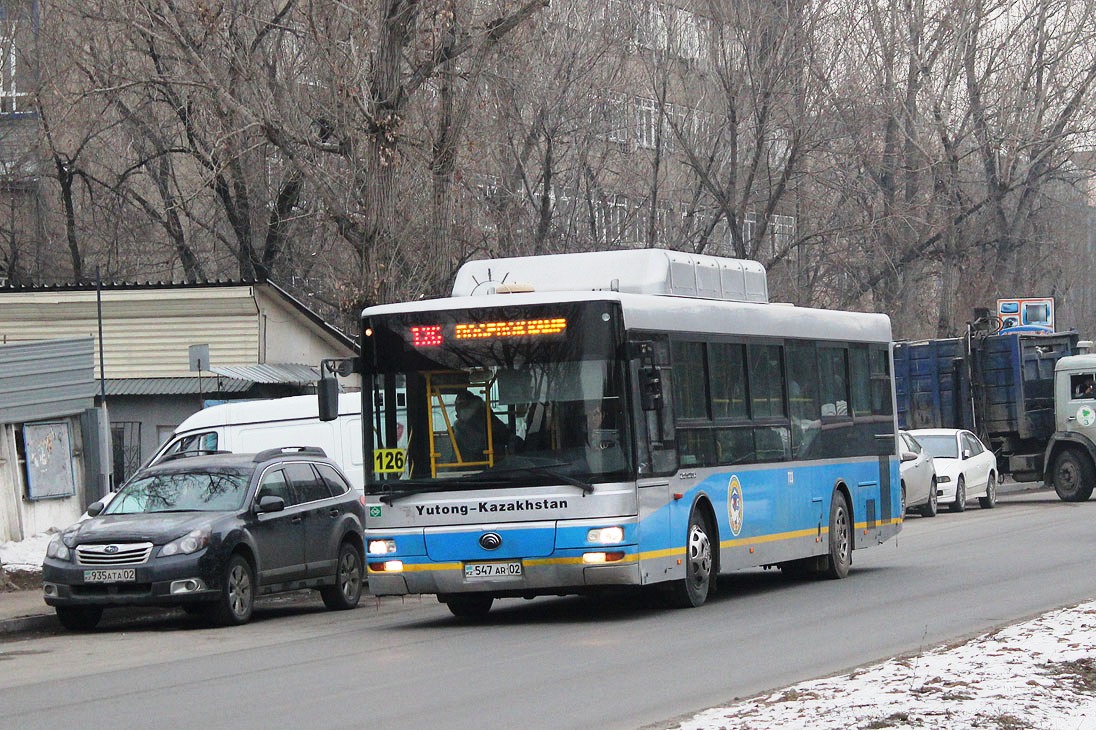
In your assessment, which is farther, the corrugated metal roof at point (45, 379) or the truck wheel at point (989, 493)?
the truck wheel at point (989, 493)

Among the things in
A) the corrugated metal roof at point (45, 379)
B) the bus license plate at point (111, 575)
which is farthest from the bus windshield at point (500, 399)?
the corrugated metal roof at point (45, 379)

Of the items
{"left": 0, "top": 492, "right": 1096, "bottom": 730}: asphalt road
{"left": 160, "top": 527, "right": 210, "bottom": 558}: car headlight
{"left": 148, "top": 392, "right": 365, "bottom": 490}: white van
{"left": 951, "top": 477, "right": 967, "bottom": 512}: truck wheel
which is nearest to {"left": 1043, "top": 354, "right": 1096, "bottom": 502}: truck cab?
{"left": 951, "top": 477, "right": 967, "bottom": 512}: truck wheel

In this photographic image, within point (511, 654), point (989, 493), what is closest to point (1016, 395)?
point (989, 493)

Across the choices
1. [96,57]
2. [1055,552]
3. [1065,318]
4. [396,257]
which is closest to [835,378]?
[1055,552]

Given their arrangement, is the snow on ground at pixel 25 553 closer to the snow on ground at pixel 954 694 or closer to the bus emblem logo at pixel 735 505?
the bus emblem logo at pixel 735 505

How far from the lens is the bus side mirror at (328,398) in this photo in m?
16.0

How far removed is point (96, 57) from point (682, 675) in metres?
19.5

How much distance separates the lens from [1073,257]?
55.8 m

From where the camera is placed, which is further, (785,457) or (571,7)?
(571,7)

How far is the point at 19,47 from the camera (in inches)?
1192

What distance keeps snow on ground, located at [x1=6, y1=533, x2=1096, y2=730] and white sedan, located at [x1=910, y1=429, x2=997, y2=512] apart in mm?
21554

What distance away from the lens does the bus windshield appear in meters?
14.1

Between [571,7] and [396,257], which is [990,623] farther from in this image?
[571,7]

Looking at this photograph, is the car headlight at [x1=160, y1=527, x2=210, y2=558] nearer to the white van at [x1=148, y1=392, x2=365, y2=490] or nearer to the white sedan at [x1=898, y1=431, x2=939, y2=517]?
the white van at [x1=148, y1=392, x2=365, y2=490]
